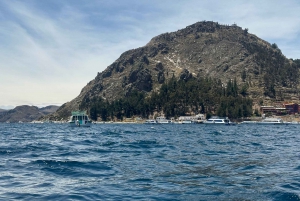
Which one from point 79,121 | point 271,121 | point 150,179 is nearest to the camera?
point 150,179

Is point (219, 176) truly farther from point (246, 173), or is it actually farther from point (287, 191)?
point (287, 191)

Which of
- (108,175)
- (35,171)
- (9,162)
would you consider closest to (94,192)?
(108,175)

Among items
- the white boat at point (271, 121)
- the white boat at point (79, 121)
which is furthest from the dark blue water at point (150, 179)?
the white boat at point (271, 121)

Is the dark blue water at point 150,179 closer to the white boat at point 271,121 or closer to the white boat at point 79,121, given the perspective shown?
the white boat at point 79,121

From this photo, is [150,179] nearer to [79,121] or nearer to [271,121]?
[79,121]

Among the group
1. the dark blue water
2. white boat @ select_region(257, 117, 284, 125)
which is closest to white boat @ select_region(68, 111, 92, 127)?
white boat @ select_region(257, 117, 284, 125)

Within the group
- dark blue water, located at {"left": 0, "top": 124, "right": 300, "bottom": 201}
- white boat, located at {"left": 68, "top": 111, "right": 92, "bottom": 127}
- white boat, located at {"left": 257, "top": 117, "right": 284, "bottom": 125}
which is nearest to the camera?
dark blue water, located at {"left": 0, "top": 124, "right": 300, "bottom": 201}

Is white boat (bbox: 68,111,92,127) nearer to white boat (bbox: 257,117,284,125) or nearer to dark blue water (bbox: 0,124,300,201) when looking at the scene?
white boat (bbox: 257,117,284,125)

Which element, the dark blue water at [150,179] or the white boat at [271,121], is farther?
the white boat at [271,121]

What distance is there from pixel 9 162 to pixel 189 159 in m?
15.3


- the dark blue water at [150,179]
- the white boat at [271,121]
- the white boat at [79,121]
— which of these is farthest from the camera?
the white boat at [271,121]

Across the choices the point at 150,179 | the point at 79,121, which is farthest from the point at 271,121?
the point at 150,179

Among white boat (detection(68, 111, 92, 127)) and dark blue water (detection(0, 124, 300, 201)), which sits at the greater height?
white boat (detection(68, 111, 92, 127))

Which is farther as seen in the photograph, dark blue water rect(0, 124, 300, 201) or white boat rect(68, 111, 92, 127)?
white boat rect(68, 111, 92, 127)
